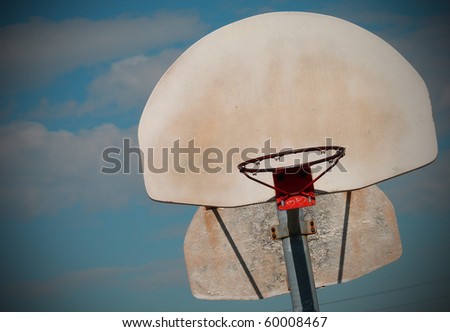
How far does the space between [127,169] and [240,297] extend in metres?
2.07

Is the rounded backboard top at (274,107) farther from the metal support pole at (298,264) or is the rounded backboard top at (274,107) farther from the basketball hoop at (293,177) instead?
the metal support pole at (298,264)

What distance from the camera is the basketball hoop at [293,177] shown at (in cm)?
879

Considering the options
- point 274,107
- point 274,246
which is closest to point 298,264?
point 274,246

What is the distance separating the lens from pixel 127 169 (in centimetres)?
951

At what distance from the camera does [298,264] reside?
9.55 m

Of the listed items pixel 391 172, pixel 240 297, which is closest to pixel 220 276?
pixel 240 297

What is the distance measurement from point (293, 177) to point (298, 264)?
1.03 metres

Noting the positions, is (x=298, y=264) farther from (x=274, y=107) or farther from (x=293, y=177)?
(x=274, y=107)

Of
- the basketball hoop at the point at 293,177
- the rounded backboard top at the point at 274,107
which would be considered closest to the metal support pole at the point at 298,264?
the basketball hoop at the point at 293,177

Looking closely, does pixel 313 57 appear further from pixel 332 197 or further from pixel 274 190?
pixel 332 197

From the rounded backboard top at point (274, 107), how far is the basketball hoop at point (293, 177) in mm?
229

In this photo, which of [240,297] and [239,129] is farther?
[240,297]
